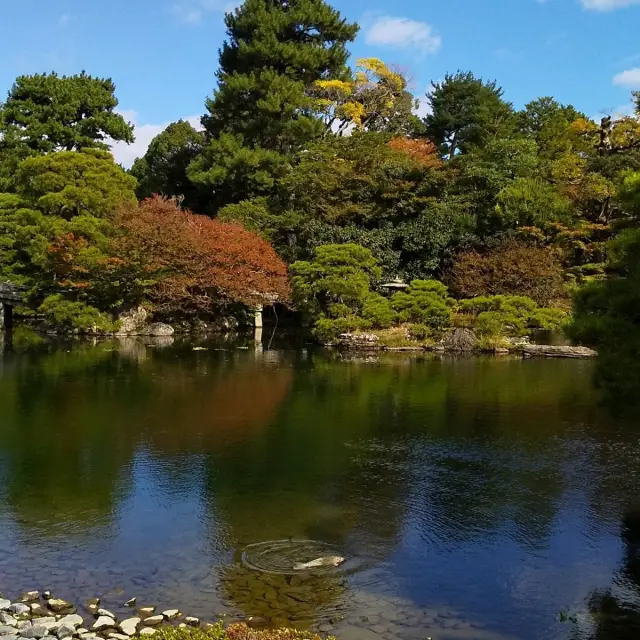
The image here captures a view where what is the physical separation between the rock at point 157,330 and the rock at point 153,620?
70.3ft

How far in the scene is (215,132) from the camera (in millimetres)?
34031

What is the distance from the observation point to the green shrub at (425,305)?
70.9 feet

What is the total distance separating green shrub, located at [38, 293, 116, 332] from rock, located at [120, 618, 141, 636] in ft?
69.6

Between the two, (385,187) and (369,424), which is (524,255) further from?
(369,424)

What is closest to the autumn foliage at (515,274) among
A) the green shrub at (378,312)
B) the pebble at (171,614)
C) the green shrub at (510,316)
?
the green shrub at (510,316)

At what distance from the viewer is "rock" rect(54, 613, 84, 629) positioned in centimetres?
491

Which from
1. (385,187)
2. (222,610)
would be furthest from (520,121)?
(222,610)

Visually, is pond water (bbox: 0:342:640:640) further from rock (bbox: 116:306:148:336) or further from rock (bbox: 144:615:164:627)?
rock (bbox: 116:306:148:336)

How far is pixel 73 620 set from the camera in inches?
195

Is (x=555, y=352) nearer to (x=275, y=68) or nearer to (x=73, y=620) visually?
(x=73, y=620)

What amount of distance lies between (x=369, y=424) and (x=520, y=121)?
25952mm

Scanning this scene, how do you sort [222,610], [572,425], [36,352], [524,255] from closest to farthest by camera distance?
1. [222,610]
2. [572,425]
3. [36,352]
4. [524,255]

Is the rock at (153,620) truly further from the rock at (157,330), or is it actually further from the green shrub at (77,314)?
the rock at (157,330)

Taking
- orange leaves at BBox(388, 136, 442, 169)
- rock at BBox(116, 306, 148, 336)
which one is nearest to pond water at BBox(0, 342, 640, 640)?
rock at BBox(116, 306, 148, 336)
